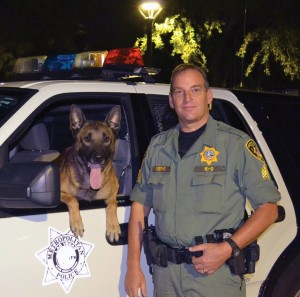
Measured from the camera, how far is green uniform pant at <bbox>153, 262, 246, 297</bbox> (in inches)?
101

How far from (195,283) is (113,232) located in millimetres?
564

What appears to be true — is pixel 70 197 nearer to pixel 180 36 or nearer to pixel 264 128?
pixel 264 128

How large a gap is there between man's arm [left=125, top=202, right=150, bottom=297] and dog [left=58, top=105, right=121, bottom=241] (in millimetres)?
222

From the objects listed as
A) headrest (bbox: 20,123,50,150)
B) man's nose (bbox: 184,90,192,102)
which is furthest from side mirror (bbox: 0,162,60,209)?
headrest (bbox: 20,123,50,150)

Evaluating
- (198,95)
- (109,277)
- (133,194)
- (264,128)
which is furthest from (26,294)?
(264,128)

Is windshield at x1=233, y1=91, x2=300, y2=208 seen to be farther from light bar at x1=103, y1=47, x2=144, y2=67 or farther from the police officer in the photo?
the police officer

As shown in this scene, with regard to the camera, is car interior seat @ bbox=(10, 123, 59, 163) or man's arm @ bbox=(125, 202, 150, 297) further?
car interior seat @ bbox=(10, 123, 59, 163)

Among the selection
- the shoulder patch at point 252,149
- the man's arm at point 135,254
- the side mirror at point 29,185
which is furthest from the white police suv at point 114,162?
the shoulder patch at point 252,149

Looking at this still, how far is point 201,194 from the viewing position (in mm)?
2551

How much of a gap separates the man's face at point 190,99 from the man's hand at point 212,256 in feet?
1.79

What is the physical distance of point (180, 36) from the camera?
1353cm

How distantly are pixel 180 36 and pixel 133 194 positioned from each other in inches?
437

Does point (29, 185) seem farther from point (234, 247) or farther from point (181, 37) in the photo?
point (181, 37)

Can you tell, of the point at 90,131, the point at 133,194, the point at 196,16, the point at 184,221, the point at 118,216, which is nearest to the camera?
the point at 184,221
